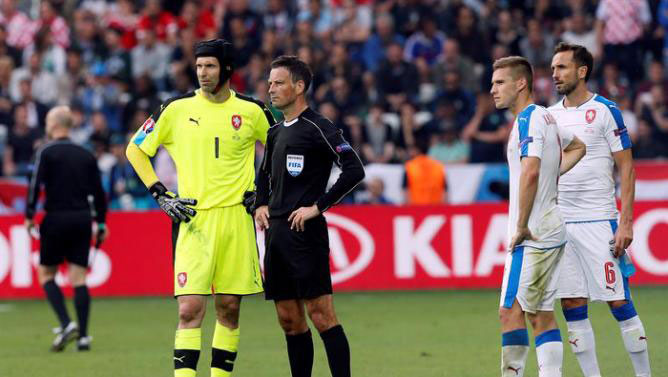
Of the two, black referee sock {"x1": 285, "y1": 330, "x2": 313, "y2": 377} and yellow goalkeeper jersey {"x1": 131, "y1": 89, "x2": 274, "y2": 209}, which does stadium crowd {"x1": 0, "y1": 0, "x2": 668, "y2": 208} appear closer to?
yellow goalkeeper jersey {"x1": 131, "y1": 89, "x2": 274, "y2": 209}

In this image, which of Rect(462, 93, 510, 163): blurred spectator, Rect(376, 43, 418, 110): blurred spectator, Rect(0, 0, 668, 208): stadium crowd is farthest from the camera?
Rect(376, 43, 418, 110): blurred spectator

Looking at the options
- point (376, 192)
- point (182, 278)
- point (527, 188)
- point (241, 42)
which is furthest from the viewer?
point (241, 42)

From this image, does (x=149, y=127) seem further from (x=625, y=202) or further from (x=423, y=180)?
(x=423, y=180)

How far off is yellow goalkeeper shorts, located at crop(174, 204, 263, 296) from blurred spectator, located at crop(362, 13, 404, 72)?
40.6 ft

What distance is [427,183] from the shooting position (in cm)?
1697

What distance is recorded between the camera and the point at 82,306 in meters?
11.9

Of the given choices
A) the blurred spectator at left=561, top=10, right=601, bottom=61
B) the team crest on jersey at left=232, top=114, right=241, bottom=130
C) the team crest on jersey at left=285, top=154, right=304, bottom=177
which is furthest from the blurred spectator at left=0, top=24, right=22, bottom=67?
the team crest on jersey at left=285, top=154, right=304, bottom=177

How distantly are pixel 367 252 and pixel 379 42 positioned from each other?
579cm

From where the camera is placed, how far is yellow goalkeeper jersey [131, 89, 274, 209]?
826 centimetres

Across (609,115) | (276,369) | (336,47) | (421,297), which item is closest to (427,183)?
(421,297)

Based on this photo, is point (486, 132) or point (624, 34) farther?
point (624, 34)

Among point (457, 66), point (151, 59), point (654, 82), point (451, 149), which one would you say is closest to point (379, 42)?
point (457, 66)

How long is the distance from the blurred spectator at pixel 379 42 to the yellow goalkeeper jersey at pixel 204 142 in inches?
481

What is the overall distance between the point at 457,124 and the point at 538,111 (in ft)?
38.0
